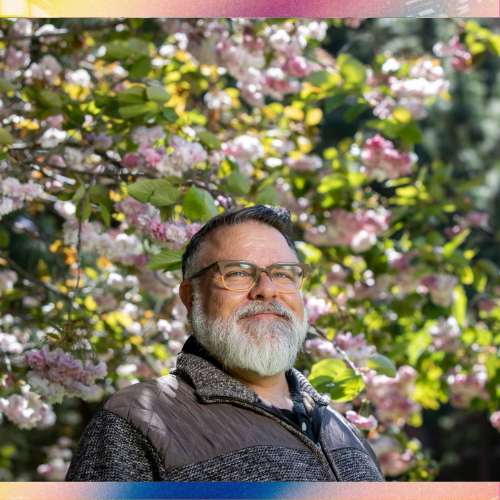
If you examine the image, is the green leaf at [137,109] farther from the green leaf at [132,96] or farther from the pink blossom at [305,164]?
the pink blossom at [305,164]

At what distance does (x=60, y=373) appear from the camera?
2.46 m

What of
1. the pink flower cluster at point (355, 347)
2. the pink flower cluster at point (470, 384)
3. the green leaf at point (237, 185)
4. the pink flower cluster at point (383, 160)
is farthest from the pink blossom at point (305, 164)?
the green leaf at point (237, 185)

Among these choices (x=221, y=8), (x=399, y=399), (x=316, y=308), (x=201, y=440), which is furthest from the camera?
(x=399, y=399)

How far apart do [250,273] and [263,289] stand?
5 cm

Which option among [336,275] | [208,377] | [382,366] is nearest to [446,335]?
[336,275]

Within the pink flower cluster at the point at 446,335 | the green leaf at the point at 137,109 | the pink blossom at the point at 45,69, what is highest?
the green leaf at the point at 137,109

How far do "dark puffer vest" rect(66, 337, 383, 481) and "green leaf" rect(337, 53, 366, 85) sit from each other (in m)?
1.67

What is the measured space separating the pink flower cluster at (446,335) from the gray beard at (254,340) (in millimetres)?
2184

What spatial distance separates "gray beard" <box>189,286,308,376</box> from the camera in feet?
6.29

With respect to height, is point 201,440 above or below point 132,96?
below

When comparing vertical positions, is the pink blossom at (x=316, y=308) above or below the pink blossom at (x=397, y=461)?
above

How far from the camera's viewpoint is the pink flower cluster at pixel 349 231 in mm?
3721

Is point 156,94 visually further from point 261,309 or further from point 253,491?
point 253,491

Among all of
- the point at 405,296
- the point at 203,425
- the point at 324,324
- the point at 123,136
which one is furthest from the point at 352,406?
the point at 203,425
